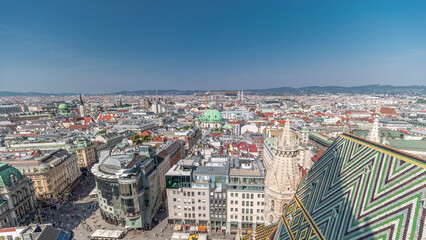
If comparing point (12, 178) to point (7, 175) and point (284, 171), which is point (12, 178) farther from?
point (284, 171)

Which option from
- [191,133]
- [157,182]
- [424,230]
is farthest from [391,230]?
[191,133]

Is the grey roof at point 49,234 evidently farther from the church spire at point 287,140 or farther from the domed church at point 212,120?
the domed church at point 212,120

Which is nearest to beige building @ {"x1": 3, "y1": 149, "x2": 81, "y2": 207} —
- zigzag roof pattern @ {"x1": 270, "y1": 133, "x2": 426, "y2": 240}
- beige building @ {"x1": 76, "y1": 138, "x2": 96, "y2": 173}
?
beige building @ {"x1": 76, "y1": 138, "x2": 96, "y2": 173}

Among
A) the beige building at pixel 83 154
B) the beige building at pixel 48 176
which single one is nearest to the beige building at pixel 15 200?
the beige building at pixel 48 176

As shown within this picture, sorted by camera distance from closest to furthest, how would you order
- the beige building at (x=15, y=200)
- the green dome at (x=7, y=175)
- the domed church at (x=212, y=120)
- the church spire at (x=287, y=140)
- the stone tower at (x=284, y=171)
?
the church spire at (x=287, y=140), the stone tower at (x=284, y=171), the beige building at (x=15, y=200), the green dome at (x=7, y=175), the domed church at (x=212, y=120)

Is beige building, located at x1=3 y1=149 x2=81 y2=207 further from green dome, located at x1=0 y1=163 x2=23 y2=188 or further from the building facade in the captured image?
the building facade
